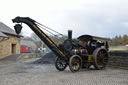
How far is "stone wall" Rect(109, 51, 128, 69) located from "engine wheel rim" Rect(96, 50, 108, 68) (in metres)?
1.69

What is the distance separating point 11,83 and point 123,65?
9201mm

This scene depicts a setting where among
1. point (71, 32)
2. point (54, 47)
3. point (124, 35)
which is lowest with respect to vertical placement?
point (54, 47)

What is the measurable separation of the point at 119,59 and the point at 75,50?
4615 mm

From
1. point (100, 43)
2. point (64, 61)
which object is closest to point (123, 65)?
point (100, 43)

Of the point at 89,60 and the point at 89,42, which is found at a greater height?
the point at 89,42

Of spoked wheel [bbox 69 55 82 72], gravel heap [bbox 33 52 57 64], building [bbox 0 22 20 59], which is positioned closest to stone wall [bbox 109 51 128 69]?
spoked wheel [bbox 69 55 82 72]

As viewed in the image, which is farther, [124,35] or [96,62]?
[124,35]

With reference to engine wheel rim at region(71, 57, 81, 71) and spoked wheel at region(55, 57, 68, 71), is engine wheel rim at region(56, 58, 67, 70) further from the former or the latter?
engine wheel rim at region(71, 57, 81, 71)

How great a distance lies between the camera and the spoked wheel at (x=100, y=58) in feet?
37.0

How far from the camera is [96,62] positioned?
11273 mm

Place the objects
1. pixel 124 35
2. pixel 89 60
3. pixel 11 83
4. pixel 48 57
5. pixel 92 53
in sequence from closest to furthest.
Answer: pixel 11 83 → pixel 89 60 → pixel 92 53 → pixel 48 57 → pixel 124 35

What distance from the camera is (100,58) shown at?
11828 mm

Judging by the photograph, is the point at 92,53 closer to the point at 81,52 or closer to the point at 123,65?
the point at 81,52

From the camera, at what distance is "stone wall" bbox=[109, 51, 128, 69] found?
12.9m
